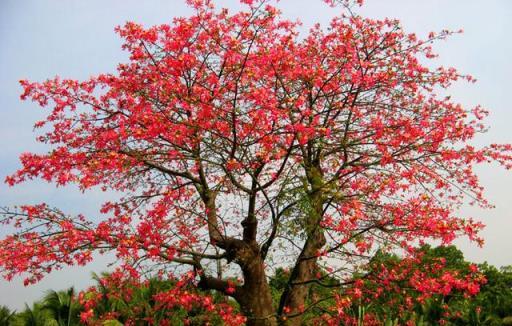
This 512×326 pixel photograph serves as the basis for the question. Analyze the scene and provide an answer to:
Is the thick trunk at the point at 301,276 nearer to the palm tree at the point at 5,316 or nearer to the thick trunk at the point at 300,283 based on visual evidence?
the thick trunk at the point at 300,283

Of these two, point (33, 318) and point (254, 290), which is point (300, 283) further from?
point (33, 318)

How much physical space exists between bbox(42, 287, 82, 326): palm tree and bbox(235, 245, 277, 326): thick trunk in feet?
36.0

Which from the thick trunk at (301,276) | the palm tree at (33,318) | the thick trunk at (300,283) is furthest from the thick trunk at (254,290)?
the palm tree at (33,318)

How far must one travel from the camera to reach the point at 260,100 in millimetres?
9586

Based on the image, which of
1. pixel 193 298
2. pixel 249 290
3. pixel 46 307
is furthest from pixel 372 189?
pixel 46 307

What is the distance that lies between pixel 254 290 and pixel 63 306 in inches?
464

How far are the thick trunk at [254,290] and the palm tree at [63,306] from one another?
10958 mm

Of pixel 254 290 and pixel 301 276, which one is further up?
pixel 301 276

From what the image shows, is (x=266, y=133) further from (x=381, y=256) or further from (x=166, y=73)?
(x=381, y=256)

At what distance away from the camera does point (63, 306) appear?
2006 cm

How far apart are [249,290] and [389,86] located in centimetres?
561

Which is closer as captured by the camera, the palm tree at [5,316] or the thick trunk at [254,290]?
the thick trunk at [254,290]

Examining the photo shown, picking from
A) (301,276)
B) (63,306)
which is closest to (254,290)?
(301,276)

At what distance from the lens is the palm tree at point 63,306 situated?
65.0 feet
